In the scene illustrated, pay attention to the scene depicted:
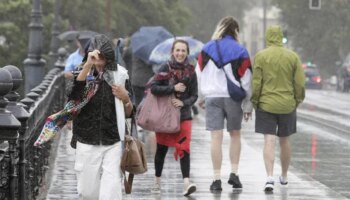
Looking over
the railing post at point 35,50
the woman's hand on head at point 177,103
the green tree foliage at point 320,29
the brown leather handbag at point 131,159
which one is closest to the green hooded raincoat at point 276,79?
the woman's hand on head at point 177,103

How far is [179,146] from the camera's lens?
12.3 m

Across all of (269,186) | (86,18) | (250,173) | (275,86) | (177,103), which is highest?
(275,86)

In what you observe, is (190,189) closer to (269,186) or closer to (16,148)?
(269,186)

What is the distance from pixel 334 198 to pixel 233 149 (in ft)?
4.61

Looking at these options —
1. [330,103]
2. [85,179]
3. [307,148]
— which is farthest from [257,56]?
[330,103]

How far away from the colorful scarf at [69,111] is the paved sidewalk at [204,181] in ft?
7.32

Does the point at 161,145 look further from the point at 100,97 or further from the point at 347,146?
the point at 347,146

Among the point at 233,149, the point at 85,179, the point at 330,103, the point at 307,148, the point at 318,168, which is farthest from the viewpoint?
the point at 330,103

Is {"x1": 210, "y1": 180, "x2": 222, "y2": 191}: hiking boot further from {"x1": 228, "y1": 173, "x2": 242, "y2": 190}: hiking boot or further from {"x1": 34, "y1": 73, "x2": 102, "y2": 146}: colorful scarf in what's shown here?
{"x1": 34, "y1": 73, "x2": 102, "y2": 146}: colorful scarf

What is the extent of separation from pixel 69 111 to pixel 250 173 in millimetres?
5222

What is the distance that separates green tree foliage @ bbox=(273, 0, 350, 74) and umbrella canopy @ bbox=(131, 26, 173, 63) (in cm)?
5126

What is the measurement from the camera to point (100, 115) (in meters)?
9.27

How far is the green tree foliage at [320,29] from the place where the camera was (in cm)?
7312

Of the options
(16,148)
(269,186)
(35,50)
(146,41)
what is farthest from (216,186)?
(35,50)
